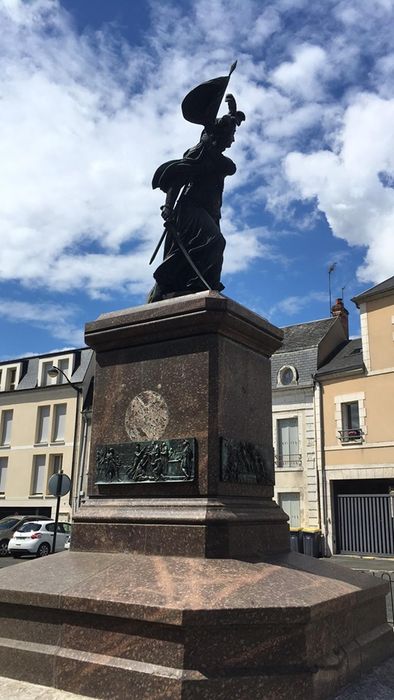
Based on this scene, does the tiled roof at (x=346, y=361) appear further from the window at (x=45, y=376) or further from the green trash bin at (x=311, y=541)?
the window at (x=45, y=376)

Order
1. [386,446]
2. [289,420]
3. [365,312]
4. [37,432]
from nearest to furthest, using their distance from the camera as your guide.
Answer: [386,446], [365,312], [289,420], [37,432]

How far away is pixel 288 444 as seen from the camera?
2597cm

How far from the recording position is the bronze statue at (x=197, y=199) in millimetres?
6398

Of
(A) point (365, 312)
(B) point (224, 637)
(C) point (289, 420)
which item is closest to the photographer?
(B) point (224, 637)

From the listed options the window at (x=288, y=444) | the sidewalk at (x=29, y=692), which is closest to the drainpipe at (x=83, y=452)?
the window at (x=288, y=444)

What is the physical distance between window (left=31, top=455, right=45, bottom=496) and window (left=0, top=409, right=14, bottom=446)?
8.30ft

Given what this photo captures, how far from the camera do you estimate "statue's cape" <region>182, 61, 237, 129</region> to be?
6.54 m

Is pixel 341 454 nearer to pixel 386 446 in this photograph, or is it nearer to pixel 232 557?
pixel 386 446

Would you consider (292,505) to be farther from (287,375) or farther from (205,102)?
(205,102)

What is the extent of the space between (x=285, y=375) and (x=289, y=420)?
212 centimetres

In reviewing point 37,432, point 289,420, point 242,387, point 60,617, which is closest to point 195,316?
point 242,387

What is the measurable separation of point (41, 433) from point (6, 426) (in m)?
2.90

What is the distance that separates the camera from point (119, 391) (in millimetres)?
5641

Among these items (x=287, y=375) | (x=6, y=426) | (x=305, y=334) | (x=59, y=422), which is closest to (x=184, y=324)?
(x=287, y=375)
